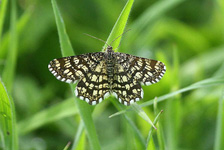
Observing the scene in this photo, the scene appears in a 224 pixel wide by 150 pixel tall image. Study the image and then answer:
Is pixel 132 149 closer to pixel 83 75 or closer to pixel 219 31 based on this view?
pixel 83 75

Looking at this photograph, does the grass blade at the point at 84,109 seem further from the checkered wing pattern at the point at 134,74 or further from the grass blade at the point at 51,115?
the grass blade at the point at 51,115

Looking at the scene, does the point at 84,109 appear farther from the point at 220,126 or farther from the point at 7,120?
the point at 220,126

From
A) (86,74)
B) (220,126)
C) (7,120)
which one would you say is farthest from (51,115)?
(220,126)

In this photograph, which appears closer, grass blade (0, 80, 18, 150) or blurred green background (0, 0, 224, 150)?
grass blade (0, 80, 18, 150)

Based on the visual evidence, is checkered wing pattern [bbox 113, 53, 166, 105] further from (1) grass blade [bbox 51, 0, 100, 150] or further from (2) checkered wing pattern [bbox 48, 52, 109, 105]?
(1) grass blade [bbox 51, 0, 100, 150]

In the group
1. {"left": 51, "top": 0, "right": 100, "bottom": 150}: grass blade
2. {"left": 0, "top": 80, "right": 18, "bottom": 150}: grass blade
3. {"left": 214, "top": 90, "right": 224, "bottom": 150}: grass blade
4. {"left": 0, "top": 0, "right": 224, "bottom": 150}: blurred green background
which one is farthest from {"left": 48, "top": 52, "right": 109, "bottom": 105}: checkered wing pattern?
{"left": 214, "top": 90, "right": 224, "bottom": 150}: grass blade

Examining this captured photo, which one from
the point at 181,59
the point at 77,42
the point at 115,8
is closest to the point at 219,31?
the point at 181,59
